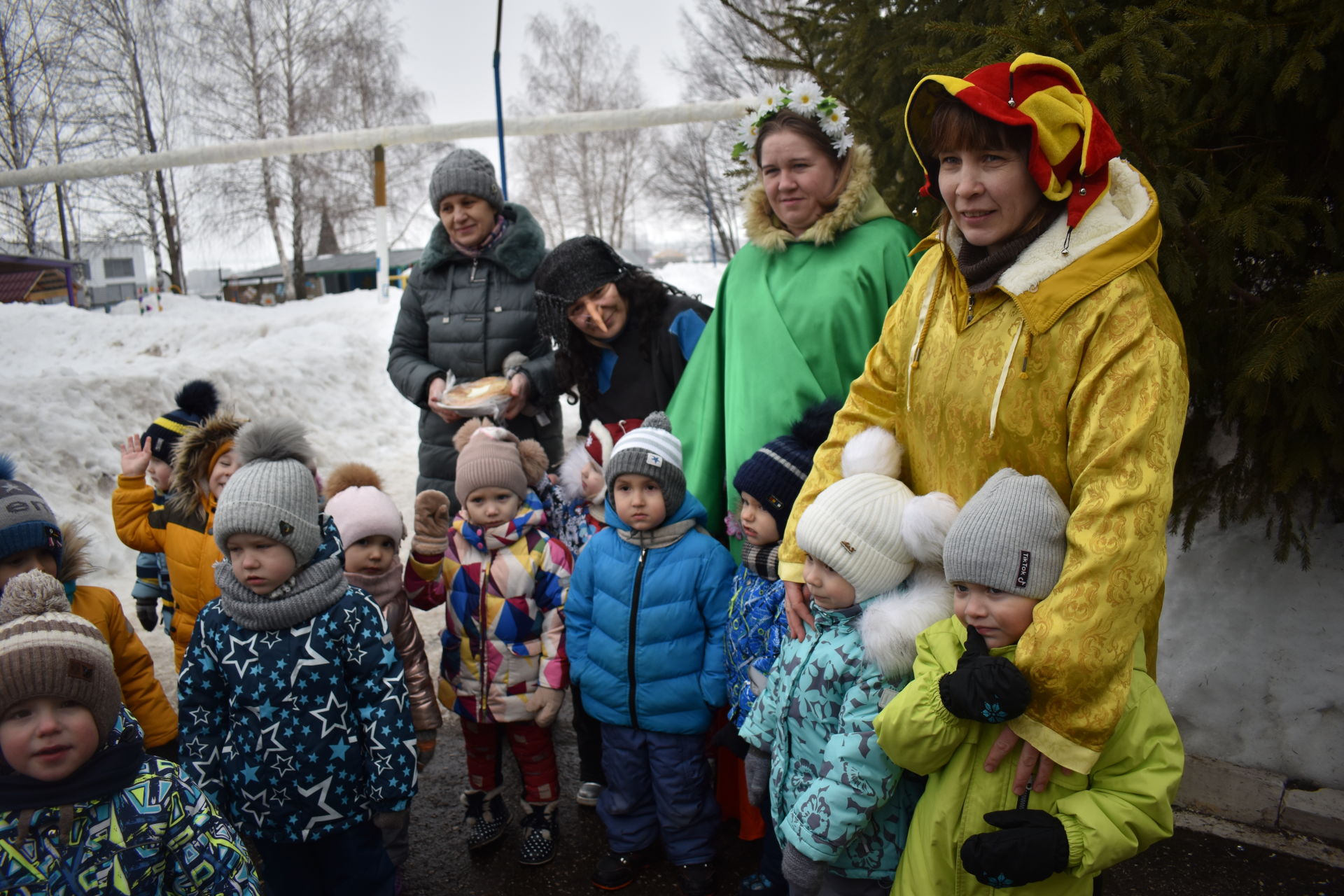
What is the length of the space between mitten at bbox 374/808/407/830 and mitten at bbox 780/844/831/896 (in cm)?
114

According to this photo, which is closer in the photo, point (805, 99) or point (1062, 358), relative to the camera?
point (1062, 358)

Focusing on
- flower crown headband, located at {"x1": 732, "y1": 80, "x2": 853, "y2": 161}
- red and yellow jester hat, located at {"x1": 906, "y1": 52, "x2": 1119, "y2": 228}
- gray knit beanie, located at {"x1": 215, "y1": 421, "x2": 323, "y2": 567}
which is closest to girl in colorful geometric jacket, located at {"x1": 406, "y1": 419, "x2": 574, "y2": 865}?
gray knit beanie, located at {"x1": 215, "y1": 421, "x2": 323, "y2": 567}

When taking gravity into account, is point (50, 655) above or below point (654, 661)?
above

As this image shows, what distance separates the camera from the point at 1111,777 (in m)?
1.75

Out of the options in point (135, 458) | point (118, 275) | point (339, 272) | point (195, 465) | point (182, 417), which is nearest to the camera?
point (195, 465)

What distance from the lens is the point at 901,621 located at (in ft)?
6.64

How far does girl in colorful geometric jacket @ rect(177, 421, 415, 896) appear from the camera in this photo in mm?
2449

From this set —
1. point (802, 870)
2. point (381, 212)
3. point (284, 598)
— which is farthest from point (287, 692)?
point (381, 212)

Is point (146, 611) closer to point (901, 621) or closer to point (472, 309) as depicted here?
point (472, 309)

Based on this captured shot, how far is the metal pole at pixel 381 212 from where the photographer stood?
1070cm

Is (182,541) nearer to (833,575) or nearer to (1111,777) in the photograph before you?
(833,575)

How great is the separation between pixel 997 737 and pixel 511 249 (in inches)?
112

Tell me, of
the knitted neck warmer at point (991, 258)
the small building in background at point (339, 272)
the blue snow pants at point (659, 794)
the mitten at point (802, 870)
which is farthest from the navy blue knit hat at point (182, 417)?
the small building in background at point (339, 272)

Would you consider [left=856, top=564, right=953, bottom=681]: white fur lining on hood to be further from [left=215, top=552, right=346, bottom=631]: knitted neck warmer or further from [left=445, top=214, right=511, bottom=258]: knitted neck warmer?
[left=445, top=214, right=511, bottom=258]: knitted neck warmer
